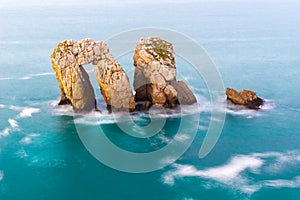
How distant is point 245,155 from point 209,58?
85.0m

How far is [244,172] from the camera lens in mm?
85000

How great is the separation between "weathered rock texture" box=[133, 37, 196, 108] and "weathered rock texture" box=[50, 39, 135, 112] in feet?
23.6

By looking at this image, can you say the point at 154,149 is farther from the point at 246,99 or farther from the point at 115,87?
the point at 246,99

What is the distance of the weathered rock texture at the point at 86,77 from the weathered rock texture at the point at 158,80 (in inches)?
283

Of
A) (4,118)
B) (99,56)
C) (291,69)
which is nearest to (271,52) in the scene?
(291,69)

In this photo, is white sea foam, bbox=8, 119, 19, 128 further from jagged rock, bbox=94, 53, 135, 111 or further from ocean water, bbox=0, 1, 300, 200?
jagged rock, bbox=94, 53, 135, 111

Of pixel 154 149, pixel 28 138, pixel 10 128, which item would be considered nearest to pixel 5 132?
pixel 10 128

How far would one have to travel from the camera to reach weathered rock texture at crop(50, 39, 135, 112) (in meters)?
112

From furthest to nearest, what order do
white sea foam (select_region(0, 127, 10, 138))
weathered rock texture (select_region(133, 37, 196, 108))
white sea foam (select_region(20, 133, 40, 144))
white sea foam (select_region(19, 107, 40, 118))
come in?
weathered rock texture (select_region(133, 37, 196, 108))
white sea foam (select_region(19, 107, 40, 118))
white sea foam (select_region(0, 127, 10, 138))
white sea foam (select_region(20, 133, 40, 144))

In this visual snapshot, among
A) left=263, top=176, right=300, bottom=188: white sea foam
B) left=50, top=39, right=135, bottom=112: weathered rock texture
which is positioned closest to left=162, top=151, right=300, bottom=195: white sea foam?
left=263, top=176, right=300, bottom=188: white sea foam

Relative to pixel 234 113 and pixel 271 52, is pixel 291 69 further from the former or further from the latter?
pixel 234 113

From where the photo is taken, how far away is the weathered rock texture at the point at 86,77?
366 feet

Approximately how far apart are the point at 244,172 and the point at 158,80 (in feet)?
130

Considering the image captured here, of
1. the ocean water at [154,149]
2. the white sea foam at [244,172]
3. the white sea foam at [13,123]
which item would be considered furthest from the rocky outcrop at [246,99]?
the white sea foam at [13,123]
